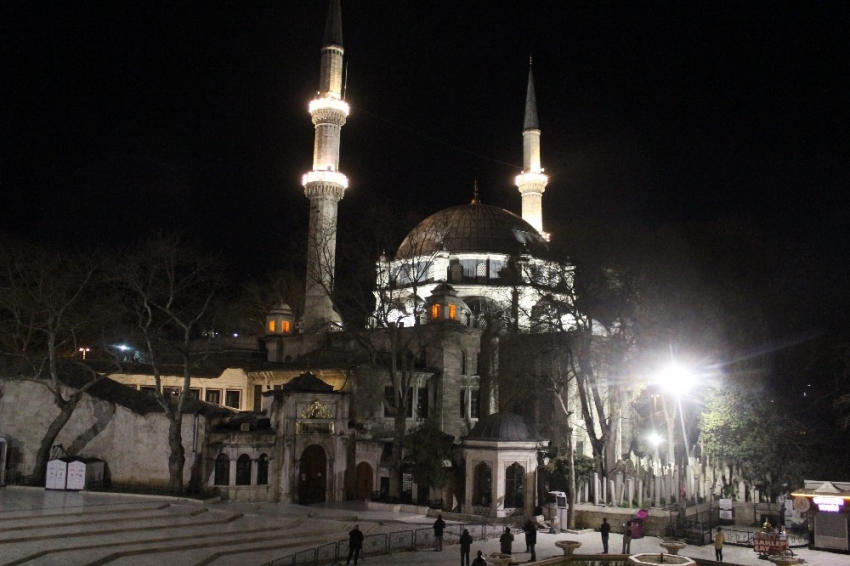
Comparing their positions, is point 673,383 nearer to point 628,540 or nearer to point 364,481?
point 628,540

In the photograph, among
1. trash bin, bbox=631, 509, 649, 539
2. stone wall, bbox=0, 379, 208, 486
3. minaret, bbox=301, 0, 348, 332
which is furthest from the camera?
minaret, bbox=301, 0, 348, 332

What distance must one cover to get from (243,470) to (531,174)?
99.2 ft

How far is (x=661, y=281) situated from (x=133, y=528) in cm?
1915

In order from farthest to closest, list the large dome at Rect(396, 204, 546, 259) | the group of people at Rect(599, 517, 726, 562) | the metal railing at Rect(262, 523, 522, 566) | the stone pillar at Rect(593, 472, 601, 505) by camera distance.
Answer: the large dome at Rect(396, 204, 546, 259) → the stone pillar at Rect(593, 472, 601, 505) → the group of people at Rect(599, 517, 726, 562) → the metal railing at Rect(262, 523, 522, 566)

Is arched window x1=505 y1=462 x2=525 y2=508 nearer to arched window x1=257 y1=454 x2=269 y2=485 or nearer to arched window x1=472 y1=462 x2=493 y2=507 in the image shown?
arched window x1=472 y1=462 x2=493 y2=507

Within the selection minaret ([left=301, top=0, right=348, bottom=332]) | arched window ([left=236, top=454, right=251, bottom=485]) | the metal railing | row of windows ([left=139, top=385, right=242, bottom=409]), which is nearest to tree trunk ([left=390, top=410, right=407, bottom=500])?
arched window ([left=236, top=454, right=251, bottom=485])

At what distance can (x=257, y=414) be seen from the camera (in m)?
32.3

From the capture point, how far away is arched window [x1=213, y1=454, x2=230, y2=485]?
2811 cm

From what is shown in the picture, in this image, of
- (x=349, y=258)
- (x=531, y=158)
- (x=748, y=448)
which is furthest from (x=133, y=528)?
(x=531, y=158)

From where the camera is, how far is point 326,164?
42.1 metres

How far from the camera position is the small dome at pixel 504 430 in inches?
1029

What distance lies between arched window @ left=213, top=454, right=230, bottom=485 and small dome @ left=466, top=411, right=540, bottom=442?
8.94 meters

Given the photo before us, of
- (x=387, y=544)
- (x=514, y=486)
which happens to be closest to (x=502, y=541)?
(x=387, y=544)

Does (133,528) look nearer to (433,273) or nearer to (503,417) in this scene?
(503,417)
